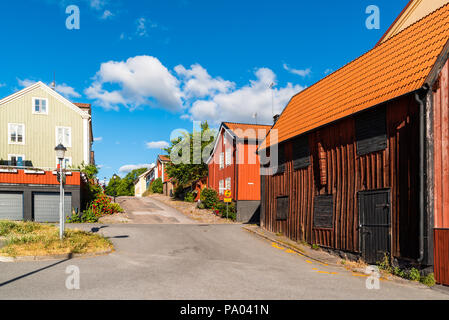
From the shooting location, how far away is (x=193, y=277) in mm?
9688

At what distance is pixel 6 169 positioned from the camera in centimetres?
2239

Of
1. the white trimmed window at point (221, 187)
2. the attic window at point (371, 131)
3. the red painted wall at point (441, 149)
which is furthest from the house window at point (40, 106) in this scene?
the red painted wall at point (441, 149)

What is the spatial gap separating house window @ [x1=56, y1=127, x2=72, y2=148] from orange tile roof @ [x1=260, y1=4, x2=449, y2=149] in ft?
66.7

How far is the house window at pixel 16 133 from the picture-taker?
29.5m

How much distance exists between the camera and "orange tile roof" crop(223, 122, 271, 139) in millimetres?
30438

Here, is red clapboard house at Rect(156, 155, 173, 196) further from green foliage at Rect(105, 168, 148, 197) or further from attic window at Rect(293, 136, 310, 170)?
attic window at Rect(293, 136, 310, 170)

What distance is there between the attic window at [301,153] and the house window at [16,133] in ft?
76.8

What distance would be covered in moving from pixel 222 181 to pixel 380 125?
71.9 ft

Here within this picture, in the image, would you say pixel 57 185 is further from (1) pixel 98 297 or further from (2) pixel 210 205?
(1) pixel 98 297

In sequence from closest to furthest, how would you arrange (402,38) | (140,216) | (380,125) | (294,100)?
(380,125) → (402,38) → (294,100) → (140,216)

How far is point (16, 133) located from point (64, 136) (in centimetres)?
361

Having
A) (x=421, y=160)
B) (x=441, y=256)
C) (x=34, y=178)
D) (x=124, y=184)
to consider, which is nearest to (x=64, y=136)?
(x=34, y=178)

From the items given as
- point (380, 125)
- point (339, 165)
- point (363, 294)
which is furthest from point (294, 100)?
point (363, 294)

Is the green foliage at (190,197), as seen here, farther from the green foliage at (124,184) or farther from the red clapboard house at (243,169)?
the green foliage at (124,184)
